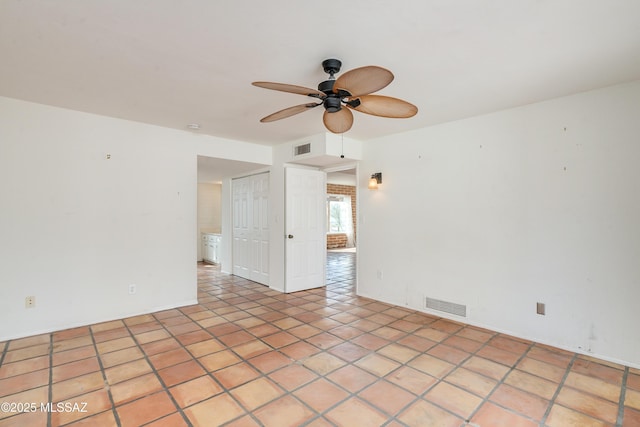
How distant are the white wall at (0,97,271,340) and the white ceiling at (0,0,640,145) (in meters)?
0.45

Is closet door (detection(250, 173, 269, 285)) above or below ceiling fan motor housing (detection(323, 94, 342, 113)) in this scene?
below

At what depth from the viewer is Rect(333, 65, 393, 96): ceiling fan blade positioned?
1.67m

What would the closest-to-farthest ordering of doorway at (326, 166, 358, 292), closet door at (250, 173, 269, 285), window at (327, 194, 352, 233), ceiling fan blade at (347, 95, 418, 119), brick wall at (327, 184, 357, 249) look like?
1. ceiling fan blade at (347, 95, 418, 119)
2. closet door at (250, 173, 269, 285)
3. doorway at (326, 166, 358, 292)
4. brick wall at (327, 184, 357, 249)
5. window at (327, 194, 352, 233)

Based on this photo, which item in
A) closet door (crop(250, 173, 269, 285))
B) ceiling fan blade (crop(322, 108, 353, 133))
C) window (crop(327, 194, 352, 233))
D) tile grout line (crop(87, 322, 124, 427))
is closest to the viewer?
tile grout line (crop(87, 322, 124, 427))

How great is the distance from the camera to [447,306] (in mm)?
3762

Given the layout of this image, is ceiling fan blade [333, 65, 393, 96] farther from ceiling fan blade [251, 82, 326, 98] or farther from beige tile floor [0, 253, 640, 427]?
beige tile floor [0, 253, 640, 427]

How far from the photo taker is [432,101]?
306 cm

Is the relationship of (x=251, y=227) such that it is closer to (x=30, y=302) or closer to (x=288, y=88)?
(x=30, y=302)

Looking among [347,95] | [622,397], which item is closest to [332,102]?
[347,95]

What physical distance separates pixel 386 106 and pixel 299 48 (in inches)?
28.1

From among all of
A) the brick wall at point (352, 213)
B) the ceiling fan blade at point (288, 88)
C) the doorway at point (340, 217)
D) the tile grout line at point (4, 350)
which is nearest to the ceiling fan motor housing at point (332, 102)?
the ceiling fan blade at point (288, 88)

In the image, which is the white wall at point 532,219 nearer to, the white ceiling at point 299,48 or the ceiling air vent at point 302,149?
the white ceiling at point 299,48

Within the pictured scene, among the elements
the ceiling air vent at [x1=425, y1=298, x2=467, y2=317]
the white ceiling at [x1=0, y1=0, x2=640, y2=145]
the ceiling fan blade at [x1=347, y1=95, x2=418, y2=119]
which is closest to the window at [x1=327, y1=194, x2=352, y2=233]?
the ceiling air vent at [x1=425, y1=298, x2=467, y2=317]

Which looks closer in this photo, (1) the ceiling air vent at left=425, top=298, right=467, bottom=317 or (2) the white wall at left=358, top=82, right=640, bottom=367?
(2) the white wall at left=358, top=82, right=640, bottom=367
